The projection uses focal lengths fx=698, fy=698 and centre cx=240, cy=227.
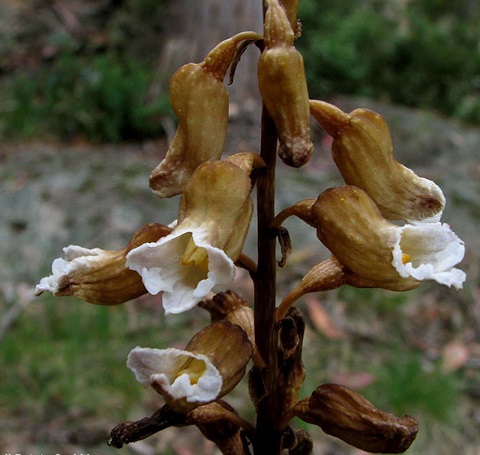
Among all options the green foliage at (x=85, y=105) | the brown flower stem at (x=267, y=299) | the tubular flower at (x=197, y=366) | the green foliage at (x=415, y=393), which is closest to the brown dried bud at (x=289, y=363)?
the brown flower stem at (x=267, y=299)

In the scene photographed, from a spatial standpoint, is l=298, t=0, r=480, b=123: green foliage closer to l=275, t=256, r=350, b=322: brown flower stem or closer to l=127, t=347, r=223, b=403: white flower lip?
l=275, t=256, r=350, b=322: brown flower stem

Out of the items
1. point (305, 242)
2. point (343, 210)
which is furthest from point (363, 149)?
point (305, 242)

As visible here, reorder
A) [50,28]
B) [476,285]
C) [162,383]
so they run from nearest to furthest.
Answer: [162,383]
[476,285]
[50,28]

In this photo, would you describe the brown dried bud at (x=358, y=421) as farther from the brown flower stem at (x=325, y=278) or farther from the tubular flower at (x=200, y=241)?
the tubular flower at (x=200, y=241)

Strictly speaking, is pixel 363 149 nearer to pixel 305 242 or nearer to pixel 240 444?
pixel 240 444

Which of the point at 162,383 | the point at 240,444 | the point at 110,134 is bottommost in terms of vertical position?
the point at 110,134

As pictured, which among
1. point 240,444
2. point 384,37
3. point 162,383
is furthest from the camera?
point 384,37
